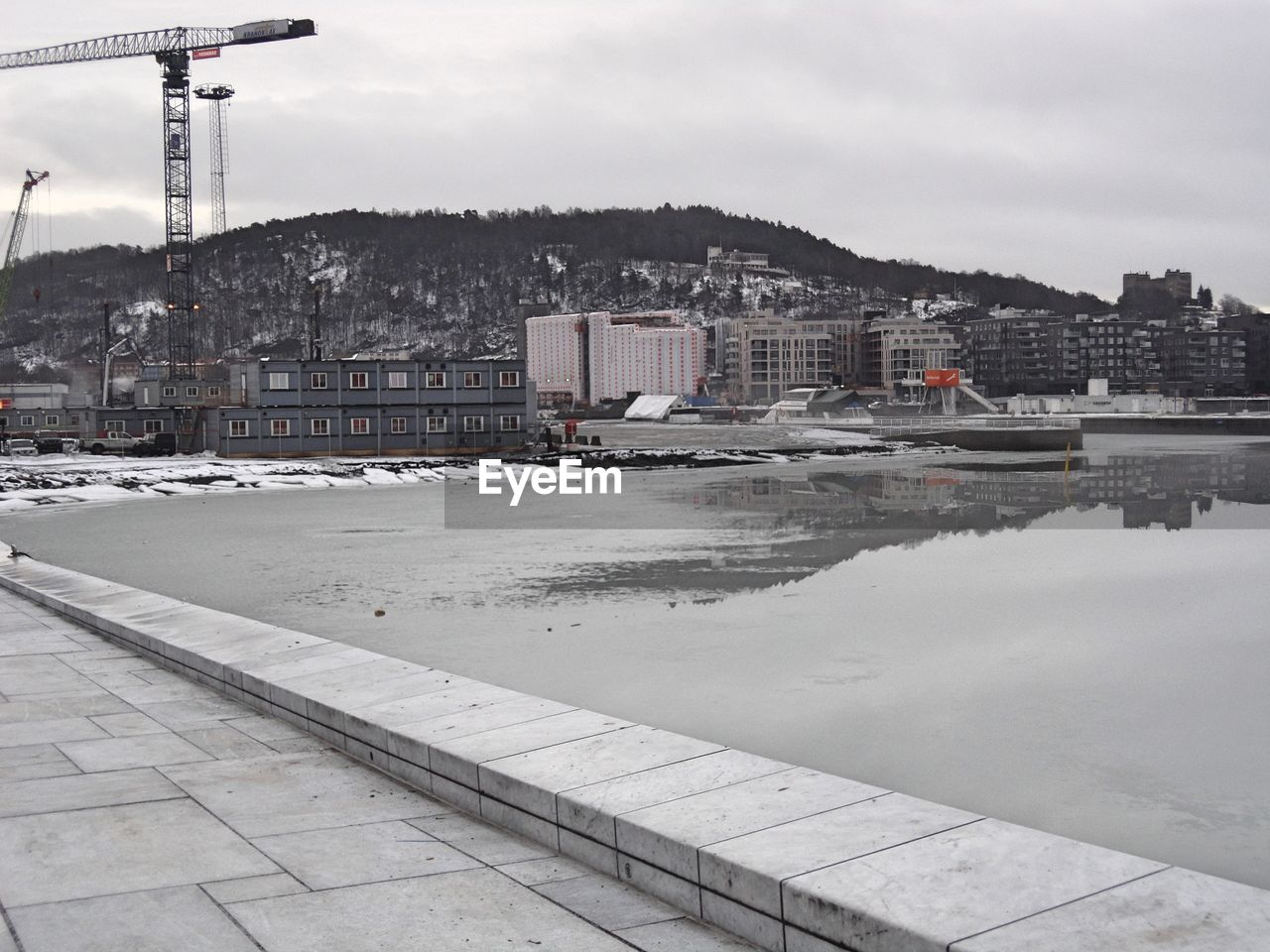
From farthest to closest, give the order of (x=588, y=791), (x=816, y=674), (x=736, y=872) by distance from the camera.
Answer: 1. (x=816, y=674)
2. (x=588, y=791)
3. (x=736, y=872)

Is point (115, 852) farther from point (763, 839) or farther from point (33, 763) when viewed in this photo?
point (763, 839)

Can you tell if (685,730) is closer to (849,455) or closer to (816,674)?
(816,674)

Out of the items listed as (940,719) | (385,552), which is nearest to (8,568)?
(385,552)

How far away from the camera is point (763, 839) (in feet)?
16.9

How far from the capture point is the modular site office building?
6856cm

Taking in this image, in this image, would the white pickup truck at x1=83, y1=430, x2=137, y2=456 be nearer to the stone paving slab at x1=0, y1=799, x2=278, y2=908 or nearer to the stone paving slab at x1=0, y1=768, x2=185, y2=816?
the stone paving slab at x1=0, y1=768, x2=185, y2=816

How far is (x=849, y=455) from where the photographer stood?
64.7 metres

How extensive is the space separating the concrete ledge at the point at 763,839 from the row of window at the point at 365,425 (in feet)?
205

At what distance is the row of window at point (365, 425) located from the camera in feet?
224

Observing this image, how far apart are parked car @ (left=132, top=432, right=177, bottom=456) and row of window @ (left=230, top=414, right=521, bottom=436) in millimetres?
5957

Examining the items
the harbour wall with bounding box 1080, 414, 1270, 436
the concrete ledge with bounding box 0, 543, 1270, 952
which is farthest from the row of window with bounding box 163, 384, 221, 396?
the concrete ledge with bounding box 0, 543, 1270, 952

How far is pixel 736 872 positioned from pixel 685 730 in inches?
135

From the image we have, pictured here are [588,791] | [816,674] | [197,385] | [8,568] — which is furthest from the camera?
[197,385]

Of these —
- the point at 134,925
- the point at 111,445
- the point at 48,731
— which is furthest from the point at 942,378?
the point at 134,925
